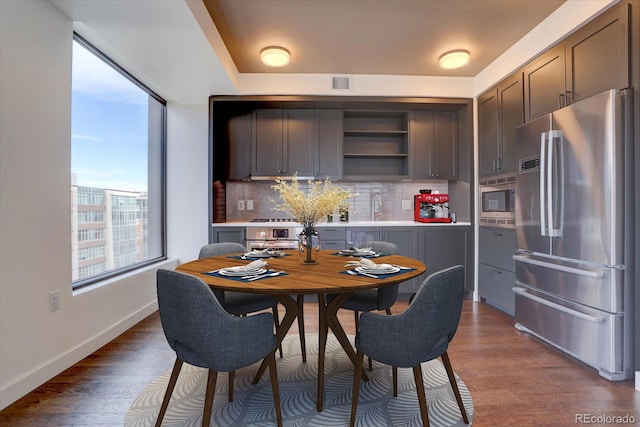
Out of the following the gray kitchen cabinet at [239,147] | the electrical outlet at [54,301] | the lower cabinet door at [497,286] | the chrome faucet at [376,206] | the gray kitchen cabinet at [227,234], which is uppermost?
the gray kitchen cabinet at [239,147]

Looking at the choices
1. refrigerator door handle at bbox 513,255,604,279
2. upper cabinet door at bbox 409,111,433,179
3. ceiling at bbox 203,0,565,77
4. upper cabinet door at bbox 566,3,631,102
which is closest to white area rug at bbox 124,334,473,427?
refrigerator door handle at bbox 513,255,604,279

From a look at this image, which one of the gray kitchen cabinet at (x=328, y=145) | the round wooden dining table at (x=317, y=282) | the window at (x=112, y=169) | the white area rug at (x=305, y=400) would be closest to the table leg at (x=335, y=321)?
the round wooden dining table at (x=317, y=282)

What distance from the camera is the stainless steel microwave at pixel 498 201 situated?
329cm

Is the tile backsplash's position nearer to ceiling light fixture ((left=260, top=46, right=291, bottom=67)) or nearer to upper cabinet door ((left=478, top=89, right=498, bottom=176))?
upper cabinet door ((left=478, top=89, right=498, bottom=176))

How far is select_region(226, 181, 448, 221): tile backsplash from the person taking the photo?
442cm

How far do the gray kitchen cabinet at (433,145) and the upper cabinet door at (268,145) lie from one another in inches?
66.4

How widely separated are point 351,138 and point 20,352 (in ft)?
12.5

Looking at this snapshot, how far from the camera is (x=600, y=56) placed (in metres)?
2.24

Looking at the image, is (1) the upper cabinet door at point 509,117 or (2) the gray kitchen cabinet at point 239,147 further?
(2) the gray kitchen cabinet at point 239,147

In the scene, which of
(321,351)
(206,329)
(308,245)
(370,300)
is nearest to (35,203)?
(206,329)

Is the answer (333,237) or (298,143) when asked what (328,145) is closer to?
(298,143)

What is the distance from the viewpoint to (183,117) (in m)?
4.01

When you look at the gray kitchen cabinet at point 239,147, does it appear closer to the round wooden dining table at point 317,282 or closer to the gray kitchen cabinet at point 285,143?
the gray kitchen cabinet at point 285,143

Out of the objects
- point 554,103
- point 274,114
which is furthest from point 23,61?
point 554,103
